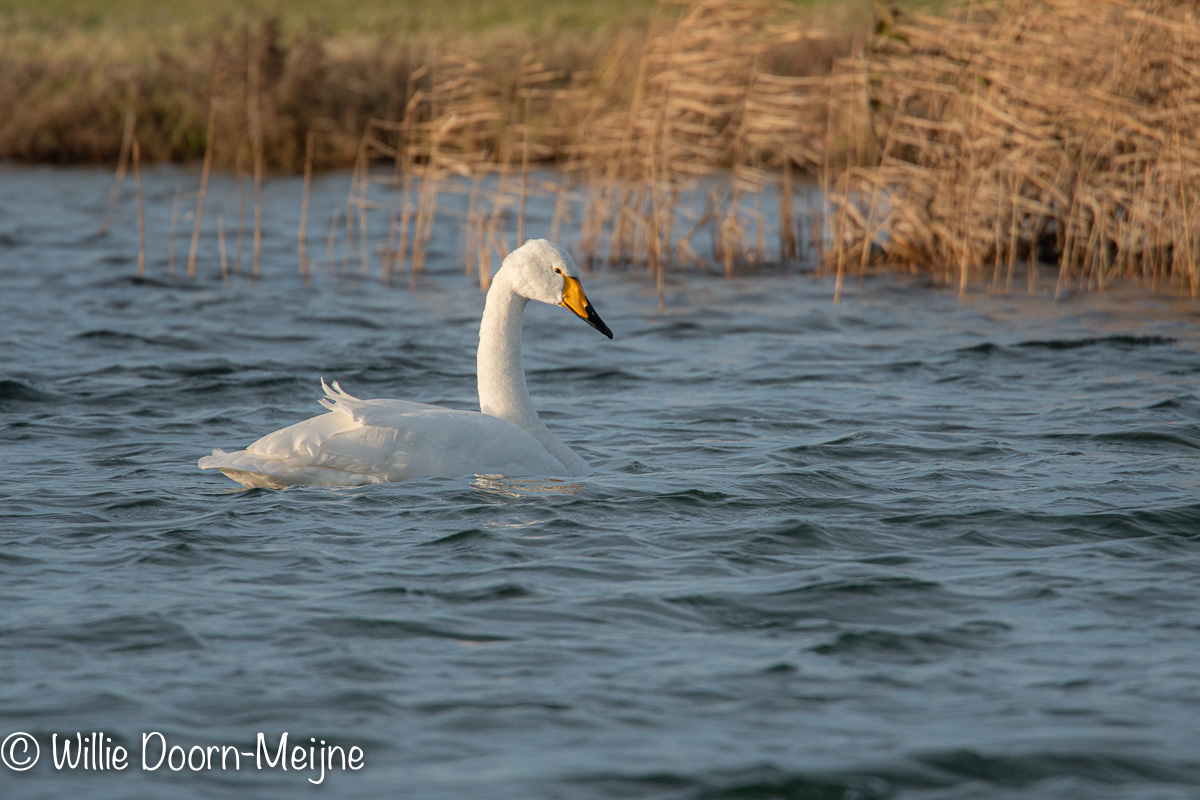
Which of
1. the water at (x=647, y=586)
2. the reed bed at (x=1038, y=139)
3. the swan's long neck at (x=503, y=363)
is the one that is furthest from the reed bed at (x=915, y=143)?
the swan's long neck at (x=503, y=363)

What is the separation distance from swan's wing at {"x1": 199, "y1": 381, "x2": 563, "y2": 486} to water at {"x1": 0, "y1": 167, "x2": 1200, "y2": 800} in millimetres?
131

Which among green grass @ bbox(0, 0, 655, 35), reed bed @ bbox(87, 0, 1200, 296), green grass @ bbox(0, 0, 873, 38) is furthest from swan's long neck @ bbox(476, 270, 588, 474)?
green grass @ bbox(0, 0, 655, 35)

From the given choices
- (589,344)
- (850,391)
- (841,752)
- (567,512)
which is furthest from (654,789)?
(589,344)

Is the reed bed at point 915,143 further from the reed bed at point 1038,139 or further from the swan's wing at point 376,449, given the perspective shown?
the swan's wing at point 376,449

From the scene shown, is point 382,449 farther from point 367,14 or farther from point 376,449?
point 367,14

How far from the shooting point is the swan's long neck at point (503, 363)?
305 inches

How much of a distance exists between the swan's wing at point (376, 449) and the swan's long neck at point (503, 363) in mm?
551

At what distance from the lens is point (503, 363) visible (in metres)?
7.80

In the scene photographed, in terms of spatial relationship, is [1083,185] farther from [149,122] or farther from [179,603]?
[149,122]

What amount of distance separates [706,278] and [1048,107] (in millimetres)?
4398

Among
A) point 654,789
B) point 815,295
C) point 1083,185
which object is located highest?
point 1083,185

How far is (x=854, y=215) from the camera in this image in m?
15.1

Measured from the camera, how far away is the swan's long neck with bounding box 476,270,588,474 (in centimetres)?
773

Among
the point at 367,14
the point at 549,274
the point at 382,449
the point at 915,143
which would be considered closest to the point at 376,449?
the point at 382,449
